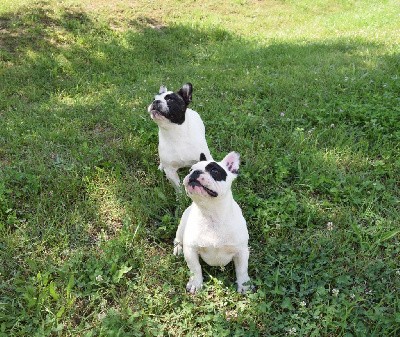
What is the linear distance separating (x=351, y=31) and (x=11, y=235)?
32.6ft

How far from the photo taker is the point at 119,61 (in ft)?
28.0

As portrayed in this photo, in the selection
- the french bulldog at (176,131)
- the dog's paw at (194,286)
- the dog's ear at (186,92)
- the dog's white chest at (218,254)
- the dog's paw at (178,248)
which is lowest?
the dog's paw at (194,286)

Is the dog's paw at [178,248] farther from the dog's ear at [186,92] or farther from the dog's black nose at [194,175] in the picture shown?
the dog's ear at [186,92]

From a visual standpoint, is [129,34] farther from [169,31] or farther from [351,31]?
[351,31]

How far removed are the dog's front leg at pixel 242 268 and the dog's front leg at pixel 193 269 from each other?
0.30 m

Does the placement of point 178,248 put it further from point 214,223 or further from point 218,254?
point 214,223

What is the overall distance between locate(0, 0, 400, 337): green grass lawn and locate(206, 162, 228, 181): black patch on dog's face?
0.90 meters

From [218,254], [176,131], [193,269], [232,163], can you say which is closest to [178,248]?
[193,269]

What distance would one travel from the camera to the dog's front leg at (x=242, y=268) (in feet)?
10.4

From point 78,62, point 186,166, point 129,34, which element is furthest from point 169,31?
point 186,166

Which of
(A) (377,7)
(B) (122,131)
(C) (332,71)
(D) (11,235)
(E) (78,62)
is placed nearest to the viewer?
(D) (11,235)

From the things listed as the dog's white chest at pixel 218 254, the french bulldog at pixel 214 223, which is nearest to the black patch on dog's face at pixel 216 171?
the french bulldog at pixel 214 223

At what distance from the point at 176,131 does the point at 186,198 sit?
708mm

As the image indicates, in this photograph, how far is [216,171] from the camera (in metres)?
2.93
